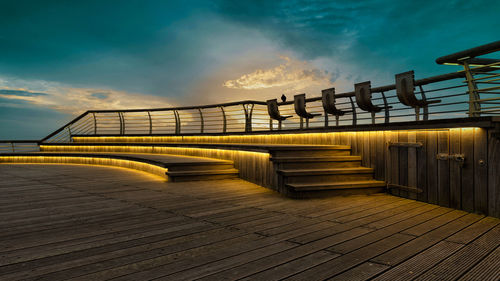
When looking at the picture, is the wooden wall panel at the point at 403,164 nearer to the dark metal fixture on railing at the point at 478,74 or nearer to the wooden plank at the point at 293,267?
the dark metal fixture on railing at the point at 478,74

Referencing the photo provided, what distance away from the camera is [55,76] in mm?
18438

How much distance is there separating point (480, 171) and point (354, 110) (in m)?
2.89

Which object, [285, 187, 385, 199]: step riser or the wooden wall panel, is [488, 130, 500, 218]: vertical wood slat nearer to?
the wooden wall panel

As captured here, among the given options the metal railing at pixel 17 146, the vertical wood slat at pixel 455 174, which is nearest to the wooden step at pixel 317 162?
the vertical wood slat at pixel 455 174

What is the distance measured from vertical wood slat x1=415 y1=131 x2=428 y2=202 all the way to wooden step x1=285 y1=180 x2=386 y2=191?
2.01 ft

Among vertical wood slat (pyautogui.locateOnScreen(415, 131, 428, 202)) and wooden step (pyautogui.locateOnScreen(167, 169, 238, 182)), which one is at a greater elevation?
vertical wood slat (pyautogui.locateOnScreen(415, 131, 428, 202))

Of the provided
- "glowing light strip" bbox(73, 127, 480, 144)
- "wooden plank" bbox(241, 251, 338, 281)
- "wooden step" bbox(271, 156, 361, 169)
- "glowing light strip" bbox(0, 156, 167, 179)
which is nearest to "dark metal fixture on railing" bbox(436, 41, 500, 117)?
"glowing light strip" bbox(73, 127, 480, 144)

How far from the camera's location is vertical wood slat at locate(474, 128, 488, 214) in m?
3.10

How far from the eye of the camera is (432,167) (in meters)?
3.68

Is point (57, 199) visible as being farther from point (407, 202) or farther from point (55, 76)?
point (55, 76)

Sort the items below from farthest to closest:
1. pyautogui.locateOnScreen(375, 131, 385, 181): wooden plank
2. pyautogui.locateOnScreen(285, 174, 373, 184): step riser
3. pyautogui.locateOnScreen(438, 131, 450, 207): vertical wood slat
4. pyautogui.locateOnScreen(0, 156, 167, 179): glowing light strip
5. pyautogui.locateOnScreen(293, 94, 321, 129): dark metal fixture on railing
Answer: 1. pyautogui.locateOnScreen(0, 156, 167, 179): glowing light strip
2. pyautogui.locateOnScreen(293, 94, 321, 129): dark metal fixture on railing
3. pyautogui.locateOnScreen(375, 131, 385, 181): wooden plank
4. pyautogui.locateOnScreen(285, 174, 373, 184): step riser
5. pyautogui.locateOnScreen(438, 131, 450, 207): vertical wood slat

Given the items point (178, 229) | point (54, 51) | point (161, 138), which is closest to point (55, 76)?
point (54, 51)

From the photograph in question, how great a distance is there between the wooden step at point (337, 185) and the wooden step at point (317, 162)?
439 mm

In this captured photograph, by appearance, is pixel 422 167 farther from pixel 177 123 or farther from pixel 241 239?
pixel 177 123
